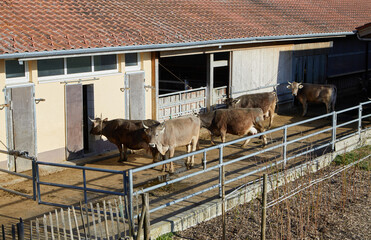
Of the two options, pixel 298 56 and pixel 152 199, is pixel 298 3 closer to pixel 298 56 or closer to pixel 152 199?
pixel 298 56

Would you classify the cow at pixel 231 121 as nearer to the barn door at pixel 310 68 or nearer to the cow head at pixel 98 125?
the cow head at pixel 98 125

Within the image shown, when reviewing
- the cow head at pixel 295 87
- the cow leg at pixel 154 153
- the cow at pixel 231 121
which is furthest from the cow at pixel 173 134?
the cow head at pixel 295 87

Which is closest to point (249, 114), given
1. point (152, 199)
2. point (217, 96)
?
point (217, 96)

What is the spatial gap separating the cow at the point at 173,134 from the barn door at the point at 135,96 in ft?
6.62

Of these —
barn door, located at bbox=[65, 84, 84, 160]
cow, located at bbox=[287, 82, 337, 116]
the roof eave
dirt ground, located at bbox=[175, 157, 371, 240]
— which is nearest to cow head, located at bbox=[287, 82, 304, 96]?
cow, located at bbox=[287, 82, 337, 116]

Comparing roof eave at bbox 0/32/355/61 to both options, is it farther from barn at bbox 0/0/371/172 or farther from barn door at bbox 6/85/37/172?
barn door at bbox 6/85/37/172

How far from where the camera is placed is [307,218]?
9.64 metres

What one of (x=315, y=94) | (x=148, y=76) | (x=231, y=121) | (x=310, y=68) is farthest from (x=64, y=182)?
(x=310, y=68)

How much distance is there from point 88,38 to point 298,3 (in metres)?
14.7

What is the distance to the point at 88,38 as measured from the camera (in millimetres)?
13227

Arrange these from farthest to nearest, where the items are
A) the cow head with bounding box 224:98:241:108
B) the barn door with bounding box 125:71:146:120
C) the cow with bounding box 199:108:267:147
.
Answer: the cow head with bounding box 224:98:241:108
the barn door with bounding box 125:71:146:120
the cow with bounding box 199:108:267:147

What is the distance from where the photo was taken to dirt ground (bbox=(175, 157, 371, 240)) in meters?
8.95

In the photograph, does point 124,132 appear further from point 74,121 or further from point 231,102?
point 231,102

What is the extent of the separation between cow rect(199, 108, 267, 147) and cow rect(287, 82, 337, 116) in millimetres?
5831
